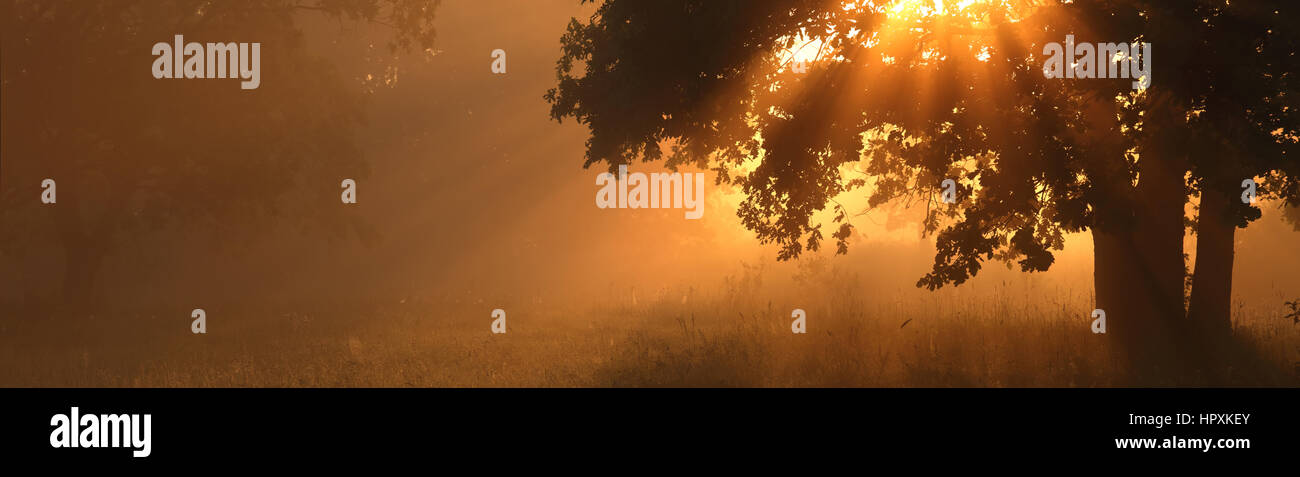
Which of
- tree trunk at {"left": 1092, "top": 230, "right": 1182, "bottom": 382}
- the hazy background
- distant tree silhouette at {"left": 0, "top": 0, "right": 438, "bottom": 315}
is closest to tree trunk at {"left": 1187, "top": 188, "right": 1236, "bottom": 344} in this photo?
tree trunk at {"left": 1092, "top": 230, "right": 1182, "bottom": 382}

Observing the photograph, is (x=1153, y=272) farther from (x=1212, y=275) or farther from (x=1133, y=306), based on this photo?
(x=1212, y=275)

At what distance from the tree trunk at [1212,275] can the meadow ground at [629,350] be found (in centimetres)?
A: 50

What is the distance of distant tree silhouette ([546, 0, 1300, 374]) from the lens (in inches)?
356

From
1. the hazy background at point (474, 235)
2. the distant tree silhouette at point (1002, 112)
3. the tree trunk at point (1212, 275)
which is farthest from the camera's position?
the hazy background at point (474, 235)

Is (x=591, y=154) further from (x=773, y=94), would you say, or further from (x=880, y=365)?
(x=880, y=365)

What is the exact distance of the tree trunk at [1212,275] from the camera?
1244 cm

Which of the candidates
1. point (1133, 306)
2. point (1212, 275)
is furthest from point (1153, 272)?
point (1212, 275)

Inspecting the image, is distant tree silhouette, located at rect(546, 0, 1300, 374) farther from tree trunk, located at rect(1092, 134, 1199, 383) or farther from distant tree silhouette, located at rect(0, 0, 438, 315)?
distant tree silhouette, located at rect(0, 0, 438, 315)

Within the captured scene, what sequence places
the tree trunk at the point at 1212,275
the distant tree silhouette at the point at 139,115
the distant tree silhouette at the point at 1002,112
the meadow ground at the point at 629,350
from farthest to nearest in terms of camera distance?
the distant tree silhouette at the point at 139,115
the tree trunk at the point at 1212,275
the meadow ground at the point at 629,350
the distant tree silhouette at the point at 1002,112

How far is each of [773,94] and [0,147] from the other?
669 inches

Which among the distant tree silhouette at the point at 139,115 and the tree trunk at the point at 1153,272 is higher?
the distant tree silhouette at the point at 139,115

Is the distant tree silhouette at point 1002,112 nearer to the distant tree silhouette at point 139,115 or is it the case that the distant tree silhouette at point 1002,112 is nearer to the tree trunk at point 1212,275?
the tree trunk at point 1212,275

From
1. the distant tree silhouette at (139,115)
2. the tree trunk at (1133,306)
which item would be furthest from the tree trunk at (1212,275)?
the distant tree silhouette at (139,115)

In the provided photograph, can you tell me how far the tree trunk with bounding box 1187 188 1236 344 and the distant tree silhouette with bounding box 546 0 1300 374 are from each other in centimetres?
2
